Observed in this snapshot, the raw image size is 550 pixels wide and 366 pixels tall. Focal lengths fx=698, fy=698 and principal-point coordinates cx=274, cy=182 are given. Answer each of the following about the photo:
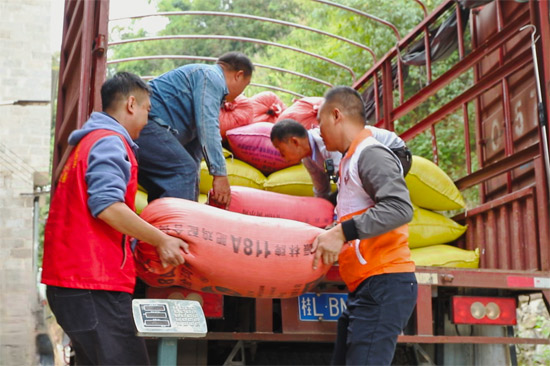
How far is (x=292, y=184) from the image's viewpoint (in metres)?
3.94

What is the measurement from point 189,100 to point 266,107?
140 cm

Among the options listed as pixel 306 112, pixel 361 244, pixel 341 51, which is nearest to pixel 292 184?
pixel 306 112

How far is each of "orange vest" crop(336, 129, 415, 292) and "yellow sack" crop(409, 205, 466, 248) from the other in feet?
3.66

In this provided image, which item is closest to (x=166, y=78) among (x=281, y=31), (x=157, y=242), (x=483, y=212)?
(x=157, y=242)

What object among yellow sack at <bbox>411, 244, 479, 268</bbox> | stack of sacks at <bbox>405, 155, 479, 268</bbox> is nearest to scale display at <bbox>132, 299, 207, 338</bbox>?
yellow sack at <bbox>411, 244, 479, 268</bbox>

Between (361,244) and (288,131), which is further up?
(288,131)

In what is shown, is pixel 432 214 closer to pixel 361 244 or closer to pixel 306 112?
pixel 306 112

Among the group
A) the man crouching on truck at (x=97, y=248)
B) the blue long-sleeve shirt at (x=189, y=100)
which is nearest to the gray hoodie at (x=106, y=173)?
the man crouching on truck at (x=97, y=248)

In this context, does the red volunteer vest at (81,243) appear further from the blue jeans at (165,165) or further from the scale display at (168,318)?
the blue jeans at (165,165)

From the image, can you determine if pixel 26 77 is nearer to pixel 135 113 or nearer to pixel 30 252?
pixel 30 252

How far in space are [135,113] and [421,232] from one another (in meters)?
1.79

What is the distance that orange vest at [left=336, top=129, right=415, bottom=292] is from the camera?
2.50m

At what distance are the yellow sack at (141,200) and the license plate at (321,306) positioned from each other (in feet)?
3.25

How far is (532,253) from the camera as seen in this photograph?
10.7 ft
